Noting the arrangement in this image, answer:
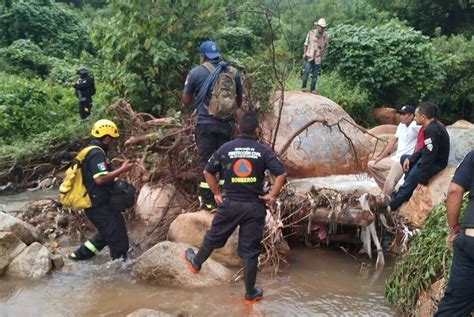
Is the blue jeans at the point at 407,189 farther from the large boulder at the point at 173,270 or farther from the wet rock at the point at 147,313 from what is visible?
the wet rock at the point at 147,313

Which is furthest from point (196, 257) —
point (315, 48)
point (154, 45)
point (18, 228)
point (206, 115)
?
point (315, 48)

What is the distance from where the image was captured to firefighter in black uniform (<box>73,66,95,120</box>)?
37.5 ft

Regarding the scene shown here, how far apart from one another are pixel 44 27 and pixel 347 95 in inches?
499

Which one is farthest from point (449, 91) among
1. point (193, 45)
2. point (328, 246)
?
point (328, 246)

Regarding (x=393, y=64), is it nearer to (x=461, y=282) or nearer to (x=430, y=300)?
(x=430, y=300)

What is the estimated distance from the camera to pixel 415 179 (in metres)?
6.87

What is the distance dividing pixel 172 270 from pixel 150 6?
5.18 m

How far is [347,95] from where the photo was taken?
1325 centimetres

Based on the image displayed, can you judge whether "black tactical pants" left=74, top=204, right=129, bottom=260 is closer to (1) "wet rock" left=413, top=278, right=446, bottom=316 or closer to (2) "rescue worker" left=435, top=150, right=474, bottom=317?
(1) "wet rock" left=413, top=278, right=446, bottom=316

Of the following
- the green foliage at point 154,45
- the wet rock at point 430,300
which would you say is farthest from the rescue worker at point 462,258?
the green foliage at point 154,45

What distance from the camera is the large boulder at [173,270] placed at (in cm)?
548

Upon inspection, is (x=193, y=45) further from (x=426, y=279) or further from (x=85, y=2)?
(x=85, y=2)

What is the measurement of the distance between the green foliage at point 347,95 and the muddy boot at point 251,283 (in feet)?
26.7

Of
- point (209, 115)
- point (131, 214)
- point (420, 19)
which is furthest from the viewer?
point (420, 19)
